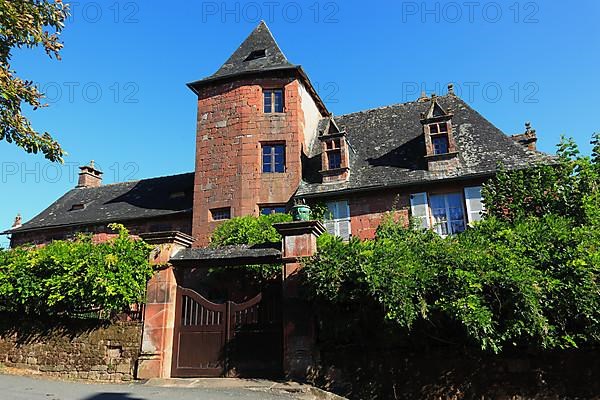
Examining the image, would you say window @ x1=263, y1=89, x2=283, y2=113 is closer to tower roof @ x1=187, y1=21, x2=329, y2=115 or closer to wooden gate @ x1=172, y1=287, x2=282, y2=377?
tower roof @ x1=187, y1=21, x2=329, y2=115

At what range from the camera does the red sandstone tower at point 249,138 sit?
16.4m

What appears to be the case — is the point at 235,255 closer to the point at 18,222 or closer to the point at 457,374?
the point at 457,374

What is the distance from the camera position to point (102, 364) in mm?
8492

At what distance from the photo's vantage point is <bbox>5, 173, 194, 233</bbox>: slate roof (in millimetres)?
19844

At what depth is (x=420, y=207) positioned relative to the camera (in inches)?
578

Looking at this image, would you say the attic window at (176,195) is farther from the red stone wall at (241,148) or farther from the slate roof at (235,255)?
the slate roof at (235,255)

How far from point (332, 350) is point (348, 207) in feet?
26.4

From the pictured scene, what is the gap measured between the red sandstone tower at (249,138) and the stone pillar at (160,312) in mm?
6986

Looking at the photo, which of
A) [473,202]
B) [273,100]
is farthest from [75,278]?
[473,202]

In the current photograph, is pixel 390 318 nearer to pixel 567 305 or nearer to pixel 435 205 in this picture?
pixel 567 305

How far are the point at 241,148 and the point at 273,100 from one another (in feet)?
8.27

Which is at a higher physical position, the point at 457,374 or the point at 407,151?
the point at 407,151

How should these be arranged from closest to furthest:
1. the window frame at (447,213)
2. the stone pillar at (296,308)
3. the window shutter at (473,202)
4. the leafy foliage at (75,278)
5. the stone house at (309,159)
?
1. the stone pillar at (296,308)
2. the leafy foliage at (75,278)
3. the window shutter at (473,202)
4. the window frame at (447,213)
5. the stone house at (309,159)

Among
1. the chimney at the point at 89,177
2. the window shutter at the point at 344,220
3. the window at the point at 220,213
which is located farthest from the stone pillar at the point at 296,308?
the chimney at the point at 89,177
